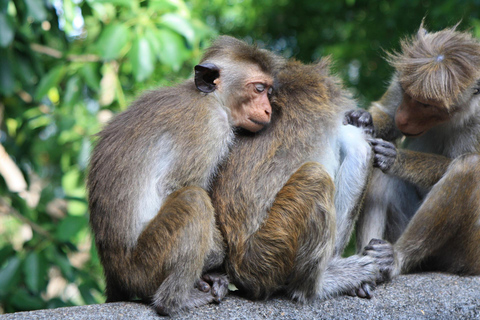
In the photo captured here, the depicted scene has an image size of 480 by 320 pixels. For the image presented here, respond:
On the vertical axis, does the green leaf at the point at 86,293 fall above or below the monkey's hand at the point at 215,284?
below

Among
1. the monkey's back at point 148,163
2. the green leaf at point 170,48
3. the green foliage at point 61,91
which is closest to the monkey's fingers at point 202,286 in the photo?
the monkey's back at point 148,163

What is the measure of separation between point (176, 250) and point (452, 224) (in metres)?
2.53

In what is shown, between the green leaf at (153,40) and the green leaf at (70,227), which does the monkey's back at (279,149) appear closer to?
the green leaf at (153,40)

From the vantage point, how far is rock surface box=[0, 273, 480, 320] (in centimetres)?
369

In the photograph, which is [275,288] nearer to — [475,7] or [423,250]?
[423,250]

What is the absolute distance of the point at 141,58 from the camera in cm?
560

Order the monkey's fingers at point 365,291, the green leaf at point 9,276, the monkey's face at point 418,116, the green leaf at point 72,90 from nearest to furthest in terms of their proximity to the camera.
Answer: the monkey's fingers at point 365,291
the monkey's face at point 418,116
the green leaf at point 9,276
the green leaf at point 72,90

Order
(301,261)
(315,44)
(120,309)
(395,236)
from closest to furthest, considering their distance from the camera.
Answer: (120,309), (301,261), (395,236), (315,44)

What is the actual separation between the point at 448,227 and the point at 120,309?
9.54 feet

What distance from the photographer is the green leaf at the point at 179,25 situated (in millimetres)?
5698

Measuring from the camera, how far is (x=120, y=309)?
3738 millimetres

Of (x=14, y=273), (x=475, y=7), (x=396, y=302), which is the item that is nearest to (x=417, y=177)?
(x=396, y=302)

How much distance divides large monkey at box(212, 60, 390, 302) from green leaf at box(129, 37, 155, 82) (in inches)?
64.3

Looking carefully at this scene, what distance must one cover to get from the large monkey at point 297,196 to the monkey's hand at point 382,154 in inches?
6.7
